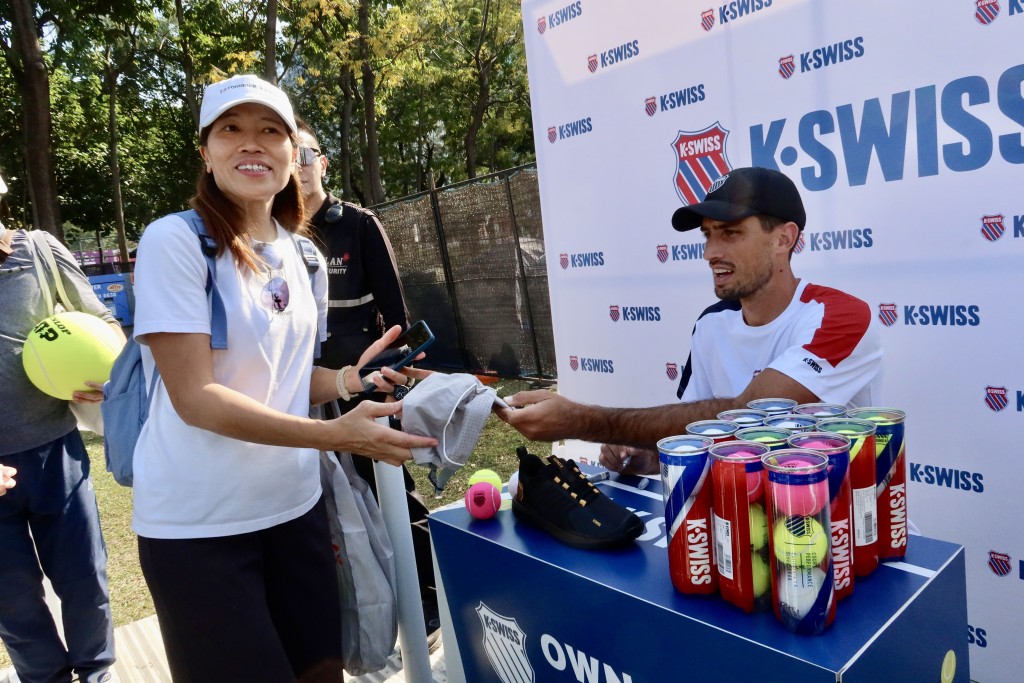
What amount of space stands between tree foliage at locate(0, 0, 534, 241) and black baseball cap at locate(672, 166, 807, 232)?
10924 mm

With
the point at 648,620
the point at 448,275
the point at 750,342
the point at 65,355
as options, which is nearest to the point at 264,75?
the point at 448,275

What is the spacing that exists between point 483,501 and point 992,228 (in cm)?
199

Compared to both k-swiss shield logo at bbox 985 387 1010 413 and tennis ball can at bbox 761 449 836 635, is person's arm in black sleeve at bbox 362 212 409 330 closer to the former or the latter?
k-swiss shield logo at bbox 985 387 1010 413

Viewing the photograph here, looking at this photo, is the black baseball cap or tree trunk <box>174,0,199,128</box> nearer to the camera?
the black baseball cap

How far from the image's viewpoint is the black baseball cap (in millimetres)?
2230

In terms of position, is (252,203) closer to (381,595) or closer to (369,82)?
(381,595)

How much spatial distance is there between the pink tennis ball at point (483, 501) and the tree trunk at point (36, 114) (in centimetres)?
1376

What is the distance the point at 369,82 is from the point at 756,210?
15.8 metres

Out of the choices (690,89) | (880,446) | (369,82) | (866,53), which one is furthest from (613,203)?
(369,82)

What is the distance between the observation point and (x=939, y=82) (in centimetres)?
254

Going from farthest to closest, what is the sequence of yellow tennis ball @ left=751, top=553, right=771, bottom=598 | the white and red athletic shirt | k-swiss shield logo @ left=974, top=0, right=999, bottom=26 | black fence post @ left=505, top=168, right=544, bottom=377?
black fence post @ left=505, top=168, right=544, bottom=377 → k-swiss shield logo @ left=974, top=0, right=999, bottom=26 → the white and red athletic shirt → yellow tennis ball @ left=751, top=553, right=771, bottom=598

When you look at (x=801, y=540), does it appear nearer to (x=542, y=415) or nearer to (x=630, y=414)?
(x=542, y=415)

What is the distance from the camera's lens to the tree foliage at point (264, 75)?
15.6 meters

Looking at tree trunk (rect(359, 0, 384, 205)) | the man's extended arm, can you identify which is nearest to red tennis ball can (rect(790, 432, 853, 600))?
the man's extended arm
